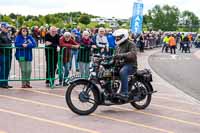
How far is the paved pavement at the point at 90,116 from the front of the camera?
322 inches

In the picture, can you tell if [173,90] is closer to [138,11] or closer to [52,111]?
[52,111]

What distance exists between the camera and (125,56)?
31.9ft

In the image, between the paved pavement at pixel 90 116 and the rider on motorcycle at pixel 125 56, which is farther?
the rider on motorcycle at pixel 125 56

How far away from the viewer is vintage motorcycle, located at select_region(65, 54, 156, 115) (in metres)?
9.30

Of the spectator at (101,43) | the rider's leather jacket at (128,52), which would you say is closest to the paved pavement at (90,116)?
the rider's leather jacket at (128,52)

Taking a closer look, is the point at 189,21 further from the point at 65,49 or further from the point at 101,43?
the point at 65,49

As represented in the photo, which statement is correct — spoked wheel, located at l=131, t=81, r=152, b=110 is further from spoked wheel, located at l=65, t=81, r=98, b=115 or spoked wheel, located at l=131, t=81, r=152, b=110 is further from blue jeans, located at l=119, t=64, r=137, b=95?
spoked wheel, located at l=65, t=81, r=98, b=115

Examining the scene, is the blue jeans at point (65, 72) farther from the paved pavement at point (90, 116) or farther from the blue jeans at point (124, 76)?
the blue jeans at point (124, 76)

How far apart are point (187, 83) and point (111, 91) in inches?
270

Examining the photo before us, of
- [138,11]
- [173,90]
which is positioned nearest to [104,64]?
[173,90]

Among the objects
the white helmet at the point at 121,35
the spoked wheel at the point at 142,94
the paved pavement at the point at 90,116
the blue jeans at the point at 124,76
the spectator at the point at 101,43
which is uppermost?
the white helmet at the point at 121,35

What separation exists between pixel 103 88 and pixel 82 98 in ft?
1.76

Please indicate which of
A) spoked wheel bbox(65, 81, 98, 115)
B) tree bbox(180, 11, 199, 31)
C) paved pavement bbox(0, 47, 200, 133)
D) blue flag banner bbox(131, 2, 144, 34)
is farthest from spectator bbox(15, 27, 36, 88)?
tree bbox(180, 11, 199, 31)

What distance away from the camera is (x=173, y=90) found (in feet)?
45.6
